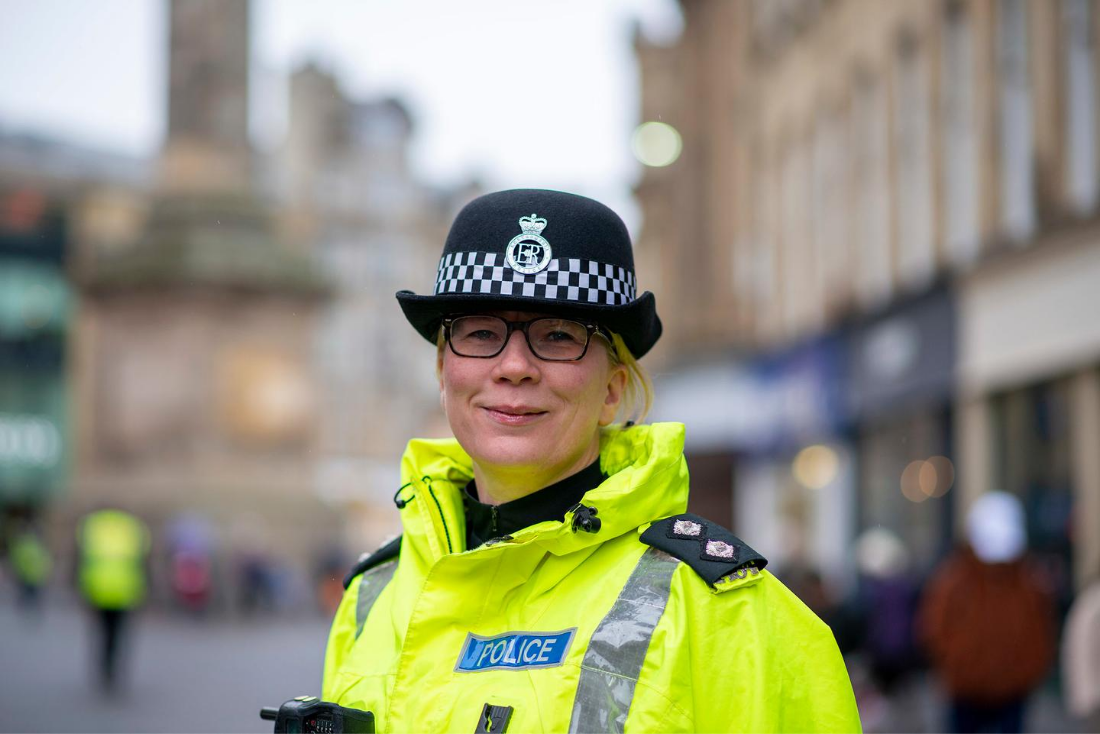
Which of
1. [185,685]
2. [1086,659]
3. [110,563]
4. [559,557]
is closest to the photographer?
[559,557]

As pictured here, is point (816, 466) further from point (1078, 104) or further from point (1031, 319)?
point (1078, 104)

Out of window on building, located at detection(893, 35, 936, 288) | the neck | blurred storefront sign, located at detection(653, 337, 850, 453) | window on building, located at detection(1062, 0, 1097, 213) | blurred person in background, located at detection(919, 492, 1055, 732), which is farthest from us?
blurred storefront sign, located at detection(653, 337, 850, 453)

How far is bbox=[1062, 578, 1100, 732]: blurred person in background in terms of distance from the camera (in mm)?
6645

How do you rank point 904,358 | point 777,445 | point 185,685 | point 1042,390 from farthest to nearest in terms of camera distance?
1. point 777,445
2. point 904,358
3. point 1042,390
4. point 185,685

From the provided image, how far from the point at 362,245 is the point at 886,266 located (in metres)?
52.2

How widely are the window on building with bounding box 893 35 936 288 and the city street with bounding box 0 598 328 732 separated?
9677 mm

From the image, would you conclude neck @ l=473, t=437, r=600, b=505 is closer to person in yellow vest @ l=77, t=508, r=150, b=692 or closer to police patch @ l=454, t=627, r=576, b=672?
police patch @ l=454, t=627, r=576, b=672

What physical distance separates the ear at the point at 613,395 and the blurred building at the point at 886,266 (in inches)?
427

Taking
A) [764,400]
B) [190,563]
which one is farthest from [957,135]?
[190,563]

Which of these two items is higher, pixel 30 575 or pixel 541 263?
pixel 541 263

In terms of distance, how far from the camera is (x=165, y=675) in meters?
14.1

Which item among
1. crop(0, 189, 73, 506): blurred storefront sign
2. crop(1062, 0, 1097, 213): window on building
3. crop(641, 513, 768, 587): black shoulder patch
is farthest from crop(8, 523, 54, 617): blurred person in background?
crop(0, 189, 73, 506): blurred storefront sign

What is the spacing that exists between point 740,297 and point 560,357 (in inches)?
972

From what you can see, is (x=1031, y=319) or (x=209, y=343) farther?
(x=209, y=343)
